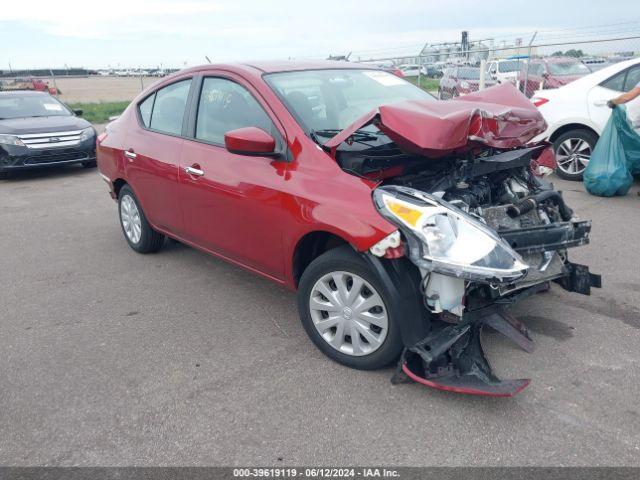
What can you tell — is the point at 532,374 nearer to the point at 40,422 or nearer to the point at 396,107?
the point at 396,107

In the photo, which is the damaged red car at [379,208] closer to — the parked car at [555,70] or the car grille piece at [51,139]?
the car grille piece at [51,139]

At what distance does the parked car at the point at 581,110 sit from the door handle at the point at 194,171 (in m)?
4.96

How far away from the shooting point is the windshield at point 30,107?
10498 millimetres

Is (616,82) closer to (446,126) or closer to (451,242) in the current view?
(446,126)

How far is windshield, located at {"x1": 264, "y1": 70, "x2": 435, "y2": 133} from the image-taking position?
12.2 ft

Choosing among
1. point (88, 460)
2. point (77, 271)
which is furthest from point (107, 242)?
point (88, 460)

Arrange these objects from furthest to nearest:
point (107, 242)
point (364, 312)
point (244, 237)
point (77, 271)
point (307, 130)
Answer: point (107, 242) < point (77, 271) < point (244, 237) < point (307, 130) < point (364, 312)

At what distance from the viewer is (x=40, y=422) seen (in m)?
2.93

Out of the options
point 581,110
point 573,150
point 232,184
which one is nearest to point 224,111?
point 232,184

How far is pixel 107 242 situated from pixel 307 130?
11.4 feet

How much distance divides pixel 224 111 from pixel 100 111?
752 inches

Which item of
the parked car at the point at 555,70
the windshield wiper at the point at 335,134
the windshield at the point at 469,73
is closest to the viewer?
the windshield wiper at the point at 335,134

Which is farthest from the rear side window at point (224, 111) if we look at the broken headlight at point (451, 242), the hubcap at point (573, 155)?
the hubcap at point (573, 155)

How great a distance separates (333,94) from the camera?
13.1 ft
